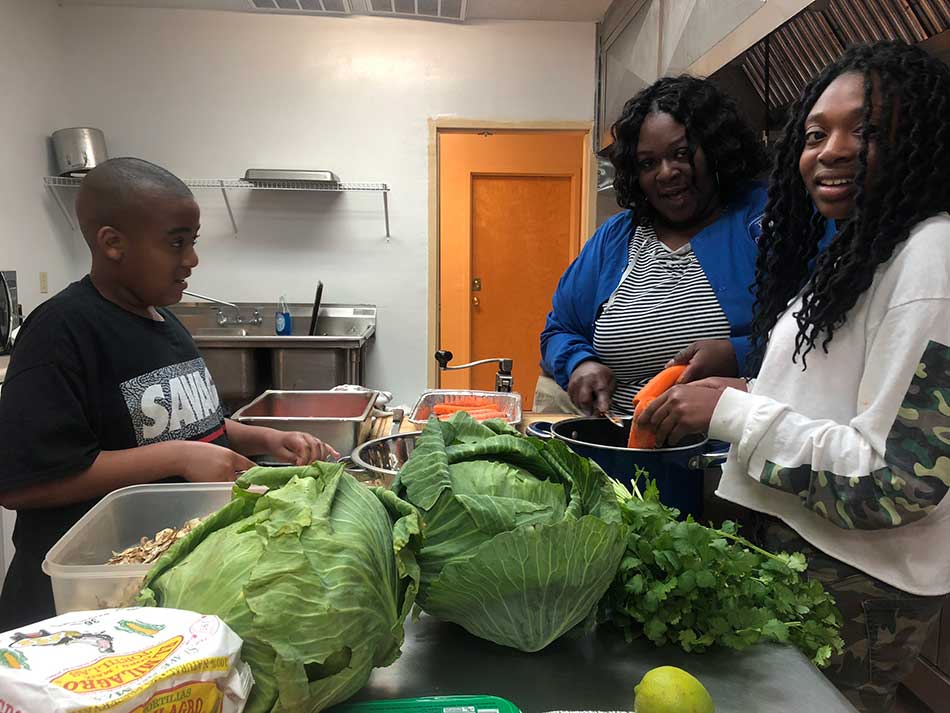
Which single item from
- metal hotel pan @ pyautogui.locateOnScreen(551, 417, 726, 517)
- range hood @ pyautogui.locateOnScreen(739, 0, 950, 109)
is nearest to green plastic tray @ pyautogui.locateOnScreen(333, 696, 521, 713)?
metal hotel pan @ pyautogui.locateOnScreen(551, 417, 726, 517)

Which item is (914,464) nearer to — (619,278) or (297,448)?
(619,278)

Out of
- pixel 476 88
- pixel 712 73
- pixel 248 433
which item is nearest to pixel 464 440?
pixel 248 433

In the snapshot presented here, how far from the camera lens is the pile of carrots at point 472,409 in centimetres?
161

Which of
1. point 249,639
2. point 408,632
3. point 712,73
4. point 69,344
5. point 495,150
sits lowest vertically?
point 408,632

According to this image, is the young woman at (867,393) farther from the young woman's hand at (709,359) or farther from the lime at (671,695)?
the lime at (671,695)

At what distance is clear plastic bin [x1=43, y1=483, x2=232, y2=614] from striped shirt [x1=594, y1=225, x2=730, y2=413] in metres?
0.98

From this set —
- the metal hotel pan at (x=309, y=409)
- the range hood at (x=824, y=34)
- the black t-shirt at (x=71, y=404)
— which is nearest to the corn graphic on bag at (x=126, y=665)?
the black t-shirt at (x=71, y=404)

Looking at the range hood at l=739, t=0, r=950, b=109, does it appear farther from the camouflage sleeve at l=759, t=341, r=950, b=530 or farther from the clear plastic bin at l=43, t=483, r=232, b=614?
the clear plastic bin at l=43, t=483, r=232, b=614

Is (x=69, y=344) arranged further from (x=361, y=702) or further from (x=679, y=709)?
(x=679, y=709)

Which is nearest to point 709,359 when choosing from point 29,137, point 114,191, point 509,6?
point 114,191

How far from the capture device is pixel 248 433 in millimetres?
1327

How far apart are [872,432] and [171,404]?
3.62ft

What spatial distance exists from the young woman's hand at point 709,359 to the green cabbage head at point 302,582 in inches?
31.7

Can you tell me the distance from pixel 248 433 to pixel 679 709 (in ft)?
3.52
